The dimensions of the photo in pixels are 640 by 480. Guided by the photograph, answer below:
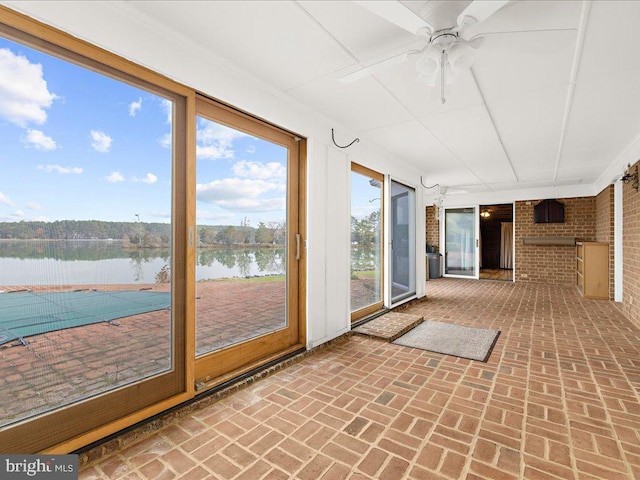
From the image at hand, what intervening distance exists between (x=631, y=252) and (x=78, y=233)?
670cm

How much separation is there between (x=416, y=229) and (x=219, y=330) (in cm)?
442

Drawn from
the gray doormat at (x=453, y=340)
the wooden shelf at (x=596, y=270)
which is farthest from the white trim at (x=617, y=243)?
the gray doormat at (x=453, y=340)

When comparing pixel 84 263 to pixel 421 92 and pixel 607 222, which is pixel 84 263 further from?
pixel 607 222

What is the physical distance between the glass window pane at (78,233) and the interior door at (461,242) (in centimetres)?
915

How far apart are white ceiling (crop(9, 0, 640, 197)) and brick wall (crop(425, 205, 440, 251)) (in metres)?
5.52

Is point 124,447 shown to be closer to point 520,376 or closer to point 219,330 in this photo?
point 219,330

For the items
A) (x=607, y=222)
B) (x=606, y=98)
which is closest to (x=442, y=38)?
(x=606, y=98)

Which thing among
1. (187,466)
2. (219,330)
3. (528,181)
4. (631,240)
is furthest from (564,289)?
(187,466)

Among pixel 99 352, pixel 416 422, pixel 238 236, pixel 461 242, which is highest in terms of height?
pixel 238 236

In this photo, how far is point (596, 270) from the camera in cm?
620

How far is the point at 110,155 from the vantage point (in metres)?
1.95

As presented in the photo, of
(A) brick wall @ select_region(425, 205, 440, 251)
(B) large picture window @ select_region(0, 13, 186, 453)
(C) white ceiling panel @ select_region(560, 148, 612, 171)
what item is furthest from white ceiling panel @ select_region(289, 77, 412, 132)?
(A) brick wall @ select_region(425, 205, 440, 251)

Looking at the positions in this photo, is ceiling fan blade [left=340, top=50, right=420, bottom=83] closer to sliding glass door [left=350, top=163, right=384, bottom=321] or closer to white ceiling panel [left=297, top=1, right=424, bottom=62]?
white ceiling panel [left=297, top=1, right=424, bottom=62]

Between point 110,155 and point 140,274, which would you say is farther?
point 140,274
